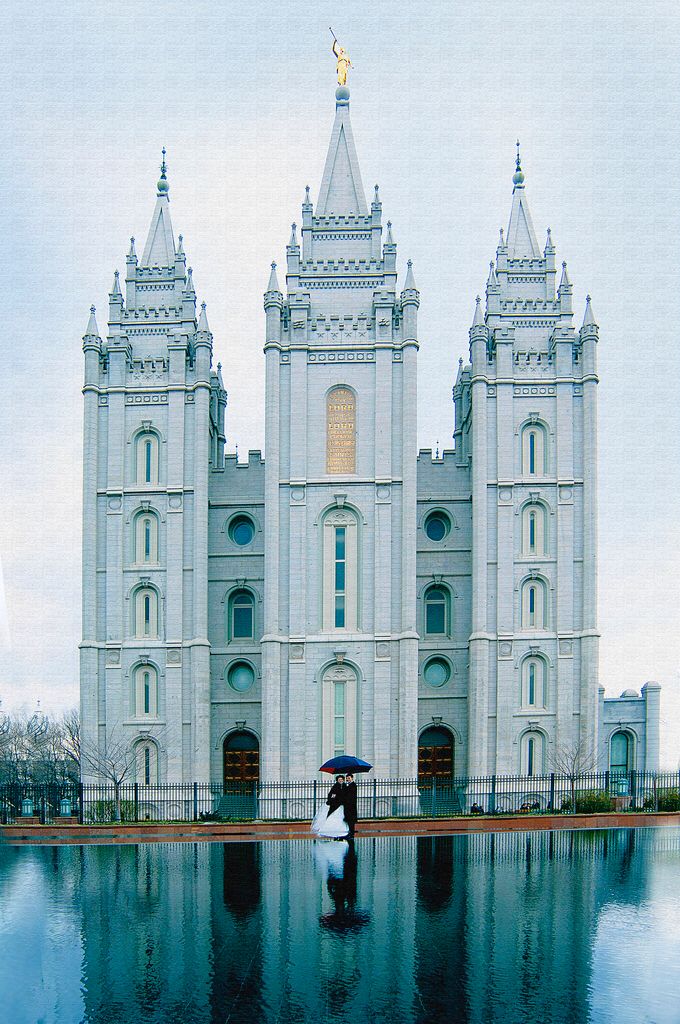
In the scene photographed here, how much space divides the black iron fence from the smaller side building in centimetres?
330

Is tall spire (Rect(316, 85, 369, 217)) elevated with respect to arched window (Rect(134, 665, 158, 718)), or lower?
elevated

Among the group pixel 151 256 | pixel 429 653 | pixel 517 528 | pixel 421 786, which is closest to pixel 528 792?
pixel 421 786

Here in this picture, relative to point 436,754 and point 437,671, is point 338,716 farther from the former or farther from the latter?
point 437,671

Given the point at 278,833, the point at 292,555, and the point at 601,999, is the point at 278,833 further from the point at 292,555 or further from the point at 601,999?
the point at 601,999

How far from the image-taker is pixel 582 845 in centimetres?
2203

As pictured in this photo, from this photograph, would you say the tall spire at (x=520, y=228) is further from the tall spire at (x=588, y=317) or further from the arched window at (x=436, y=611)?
the arched window at (x=436, y=611)

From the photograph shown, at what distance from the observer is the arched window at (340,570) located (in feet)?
125

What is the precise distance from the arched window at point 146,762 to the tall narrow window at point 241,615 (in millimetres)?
5417

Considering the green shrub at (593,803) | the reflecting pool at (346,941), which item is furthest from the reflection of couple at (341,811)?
the green shrub at (593,803)

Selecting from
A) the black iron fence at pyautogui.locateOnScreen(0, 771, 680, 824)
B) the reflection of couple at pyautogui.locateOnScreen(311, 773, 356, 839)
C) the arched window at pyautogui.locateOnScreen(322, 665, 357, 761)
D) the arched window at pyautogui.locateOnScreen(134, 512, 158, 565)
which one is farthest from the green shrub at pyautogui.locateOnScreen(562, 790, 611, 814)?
the arched window at pyautogui.locateOnScreen(134, 512, 158, 565)

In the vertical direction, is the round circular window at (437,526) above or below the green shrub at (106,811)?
above

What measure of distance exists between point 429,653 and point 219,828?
15.8m

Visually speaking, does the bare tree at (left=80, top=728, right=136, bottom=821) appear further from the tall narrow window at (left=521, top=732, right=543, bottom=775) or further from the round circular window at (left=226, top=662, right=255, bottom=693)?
the tall narrow window at (left=521, top=732, right=543, bottom=775)

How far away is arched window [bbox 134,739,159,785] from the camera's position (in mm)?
37875
